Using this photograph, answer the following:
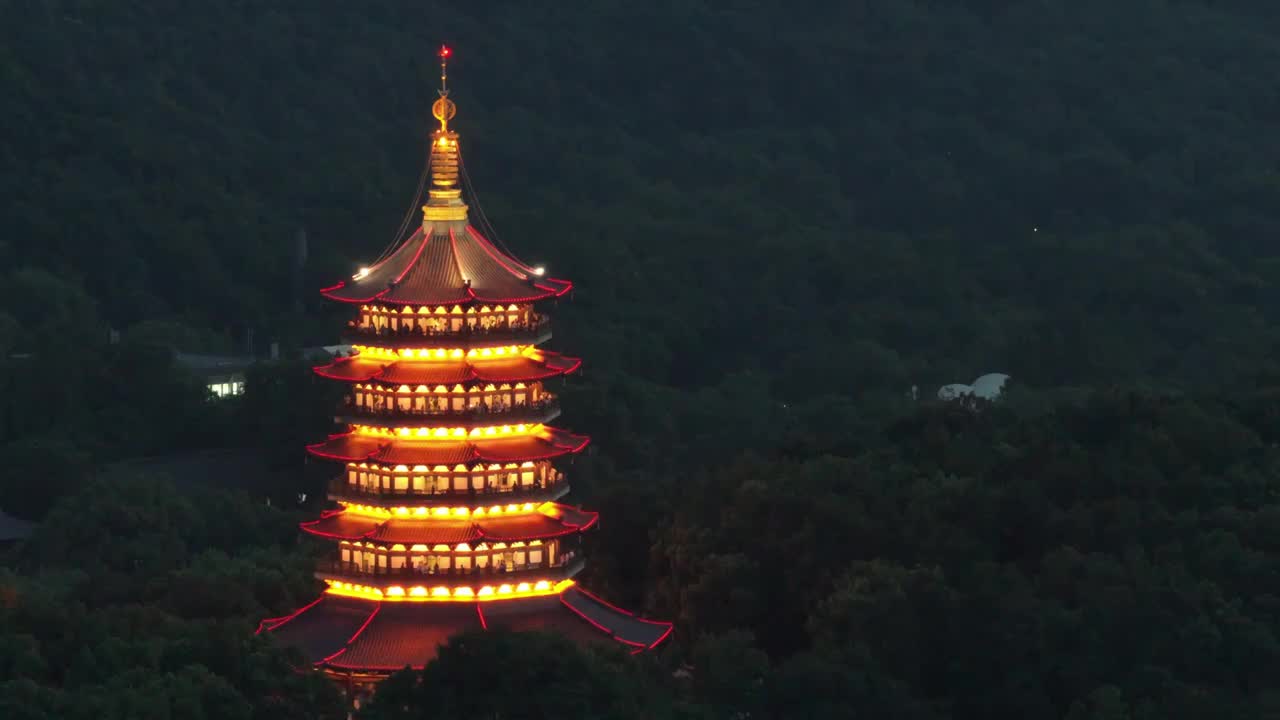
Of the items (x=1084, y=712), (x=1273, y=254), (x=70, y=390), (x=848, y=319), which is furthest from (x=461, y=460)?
(x=1273, y=254)

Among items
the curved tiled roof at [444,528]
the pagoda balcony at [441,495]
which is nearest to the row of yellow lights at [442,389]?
the pagoda balcony at [441,495]

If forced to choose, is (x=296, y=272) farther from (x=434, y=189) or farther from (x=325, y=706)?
(x=325, y=706)

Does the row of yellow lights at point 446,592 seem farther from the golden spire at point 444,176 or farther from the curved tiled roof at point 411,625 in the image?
the golden spire at point 444,176

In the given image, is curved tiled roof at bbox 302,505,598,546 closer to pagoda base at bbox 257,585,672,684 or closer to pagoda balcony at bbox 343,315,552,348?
pagoda base at bbox 257,585,672,684

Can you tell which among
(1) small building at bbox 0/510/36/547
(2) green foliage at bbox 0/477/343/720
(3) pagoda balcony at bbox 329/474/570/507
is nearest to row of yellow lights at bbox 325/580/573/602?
(3) pagoda balcony at bbox 329/474/570/507

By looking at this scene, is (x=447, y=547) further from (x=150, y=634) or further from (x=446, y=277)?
(x=150, y=634)

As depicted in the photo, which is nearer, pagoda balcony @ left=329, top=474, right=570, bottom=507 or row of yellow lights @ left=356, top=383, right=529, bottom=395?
pagoda balcony @ left=329, top=474, right=570, bottom=507

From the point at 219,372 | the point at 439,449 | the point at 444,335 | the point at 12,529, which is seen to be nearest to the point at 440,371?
the point at 444,335
